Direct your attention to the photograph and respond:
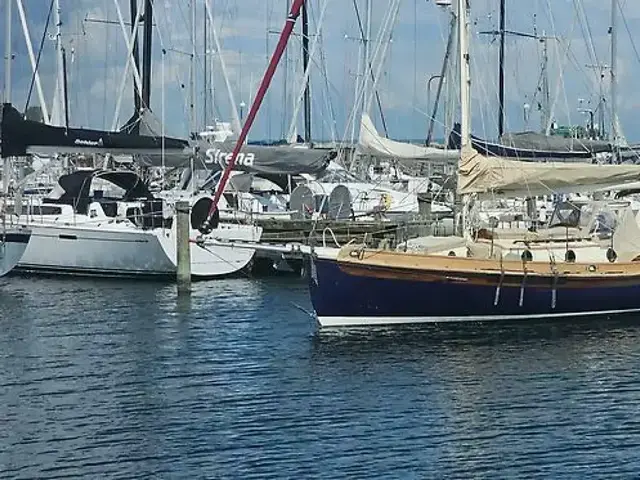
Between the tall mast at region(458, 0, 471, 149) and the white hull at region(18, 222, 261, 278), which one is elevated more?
the tall mast at region(458, 0, 471, 149)

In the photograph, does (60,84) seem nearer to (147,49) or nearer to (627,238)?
(147,49)

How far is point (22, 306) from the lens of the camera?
3625 cm

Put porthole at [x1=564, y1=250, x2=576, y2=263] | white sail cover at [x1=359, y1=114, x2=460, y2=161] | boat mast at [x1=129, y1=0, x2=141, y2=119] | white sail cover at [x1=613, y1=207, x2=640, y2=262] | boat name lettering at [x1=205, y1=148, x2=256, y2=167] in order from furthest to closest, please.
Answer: boat mast at [x1=129, y1=0, x2=141, y2=119] → boat name lettering at [x1=205, y1=148, x2=256, y2=167] → white sail cover at [x1=359, y1=114, x2=460, y2=161] → white sail cover at [x1=613, y1=207, x2=640, y2=262] → porthole at [x1=564, y1=250, x2=576, y2=263]

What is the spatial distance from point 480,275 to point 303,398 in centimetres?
777

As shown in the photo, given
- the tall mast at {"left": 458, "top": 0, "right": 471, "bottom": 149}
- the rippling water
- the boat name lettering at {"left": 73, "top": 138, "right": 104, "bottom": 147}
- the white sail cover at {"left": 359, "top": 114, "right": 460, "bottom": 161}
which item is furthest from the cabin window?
the tall mast at {"left": 458, "top": 0, "right": 471, "bottom": 149}

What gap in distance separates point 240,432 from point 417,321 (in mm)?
10069

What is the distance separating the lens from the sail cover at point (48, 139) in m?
41.0

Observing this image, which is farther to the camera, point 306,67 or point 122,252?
point 306,67

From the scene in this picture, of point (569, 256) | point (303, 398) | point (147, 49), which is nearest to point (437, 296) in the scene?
point (569, 256)

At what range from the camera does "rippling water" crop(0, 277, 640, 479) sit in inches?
758

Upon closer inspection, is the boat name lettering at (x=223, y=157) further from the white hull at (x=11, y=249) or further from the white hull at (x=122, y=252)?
the white hull at (x=11, y=249)

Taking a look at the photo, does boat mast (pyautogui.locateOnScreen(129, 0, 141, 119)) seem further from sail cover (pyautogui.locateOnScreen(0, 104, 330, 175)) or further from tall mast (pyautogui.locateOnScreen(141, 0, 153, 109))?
sail cover (pyautogui.locateOnScreen(0, 104, 330, 175))

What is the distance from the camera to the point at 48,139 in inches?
1622

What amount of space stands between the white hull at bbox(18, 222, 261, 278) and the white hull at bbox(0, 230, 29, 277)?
1.86 m
